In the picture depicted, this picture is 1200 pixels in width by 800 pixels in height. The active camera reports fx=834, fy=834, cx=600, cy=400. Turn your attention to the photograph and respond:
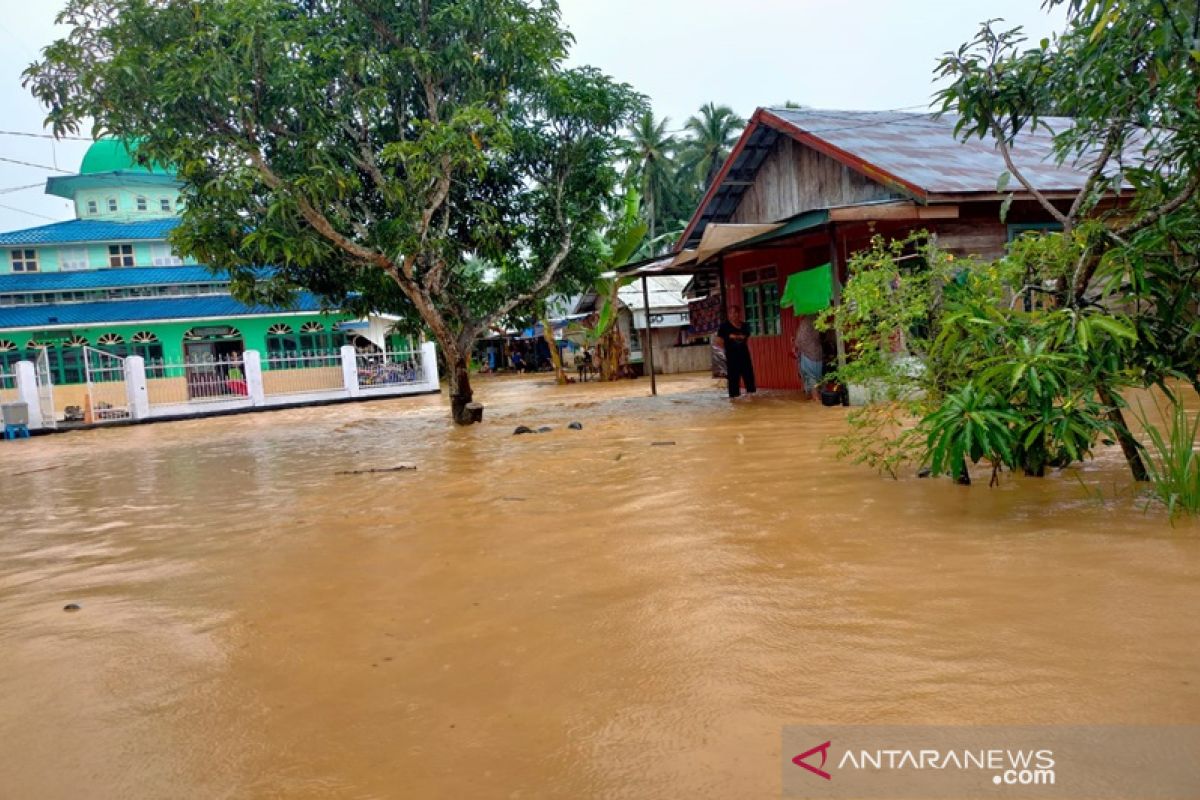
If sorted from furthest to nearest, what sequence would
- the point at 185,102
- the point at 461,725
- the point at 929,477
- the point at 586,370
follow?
the point at 586,370
the point at 185,102
the point at 929,477
the point at 461,725

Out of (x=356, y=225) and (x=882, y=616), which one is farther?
(x=356, y=225)

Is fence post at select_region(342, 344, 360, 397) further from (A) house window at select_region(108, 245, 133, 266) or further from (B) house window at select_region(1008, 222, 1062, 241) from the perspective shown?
(B) house window at select_region(1008, 222, 1062, 241)

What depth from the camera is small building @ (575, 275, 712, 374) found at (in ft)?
90.3

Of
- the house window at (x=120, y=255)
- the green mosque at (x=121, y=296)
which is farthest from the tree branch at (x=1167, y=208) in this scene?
the house window at (x=120, y=255)

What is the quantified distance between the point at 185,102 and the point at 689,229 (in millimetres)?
9122

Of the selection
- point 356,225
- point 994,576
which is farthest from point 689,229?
point 994,576

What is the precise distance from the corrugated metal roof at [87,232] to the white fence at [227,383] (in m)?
4.73

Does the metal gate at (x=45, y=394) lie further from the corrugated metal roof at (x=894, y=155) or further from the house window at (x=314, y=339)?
the corrugated metal roof at (x=894, y=155)

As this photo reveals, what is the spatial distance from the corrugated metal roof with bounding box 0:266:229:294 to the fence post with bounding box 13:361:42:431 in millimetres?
10179

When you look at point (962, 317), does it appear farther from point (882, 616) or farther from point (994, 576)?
point (882, 616)

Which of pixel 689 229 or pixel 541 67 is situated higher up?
pixel 541 67

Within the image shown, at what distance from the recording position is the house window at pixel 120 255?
30.2 metres

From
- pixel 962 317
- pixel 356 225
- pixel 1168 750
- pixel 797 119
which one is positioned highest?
pixel 797 119

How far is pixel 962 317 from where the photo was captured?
15.9 ft
